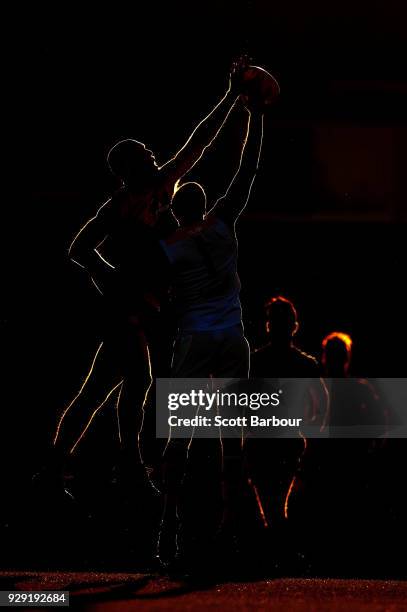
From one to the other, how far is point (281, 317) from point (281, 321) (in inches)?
1.9

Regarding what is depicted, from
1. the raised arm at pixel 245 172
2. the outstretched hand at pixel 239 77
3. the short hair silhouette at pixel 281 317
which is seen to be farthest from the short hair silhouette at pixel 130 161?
the short hair silhouette at pixel 281 317

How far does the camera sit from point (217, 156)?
8305mm

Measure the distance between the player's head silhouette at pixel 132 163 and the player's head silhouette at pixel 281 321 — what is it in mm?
1887

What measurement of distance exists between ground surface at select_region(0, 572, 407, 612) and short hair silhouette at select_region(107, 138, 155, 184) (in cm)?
199

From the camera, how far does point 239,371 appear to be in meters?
4.67

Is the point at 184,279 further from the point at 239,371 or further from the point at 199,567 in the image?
the point at 199,567

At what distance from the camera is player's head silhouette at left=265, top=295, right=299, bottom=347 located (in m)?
6.32

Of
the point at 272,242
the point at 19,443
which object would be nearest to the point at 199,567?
the point at 19,443

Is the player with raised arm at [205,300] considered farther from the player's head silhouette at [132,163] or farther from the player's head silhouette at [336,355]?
the player's head silhouette at [336,355]

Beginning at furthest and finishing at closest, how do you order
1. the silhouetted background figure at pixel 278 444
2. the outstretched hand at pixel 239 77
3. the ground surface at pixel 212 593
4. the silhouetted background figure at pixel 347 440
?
the silhouetted background figure at pixel 347 440, the silhouetted background figure at pixel 278 444, the outstretched hand at pixel 239 77, the ground surface at pixel 212 593

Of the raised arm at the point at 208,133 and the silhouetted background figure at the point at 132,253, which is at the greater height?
the raised arm at the point at 208,133

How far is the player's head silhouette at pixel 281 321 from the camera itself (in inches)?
249

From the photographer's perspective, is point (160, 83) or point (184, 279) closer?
point (184, 279)

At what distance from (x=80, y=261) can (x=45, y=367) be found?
424 cm
